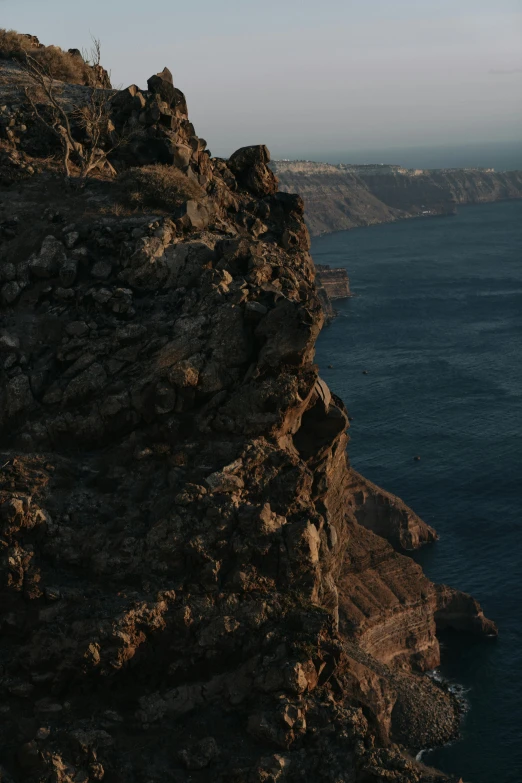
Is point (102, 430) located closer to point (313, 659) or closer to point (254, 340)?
point (254, 340)

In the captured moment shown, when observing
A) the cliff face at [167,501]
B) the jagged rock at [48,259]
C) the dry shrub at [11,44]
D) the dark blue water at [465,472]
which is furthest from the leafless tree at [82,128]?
the dark blue water at [465,472]

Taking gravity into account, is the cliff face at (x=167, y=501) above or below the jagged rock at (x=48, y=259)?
below

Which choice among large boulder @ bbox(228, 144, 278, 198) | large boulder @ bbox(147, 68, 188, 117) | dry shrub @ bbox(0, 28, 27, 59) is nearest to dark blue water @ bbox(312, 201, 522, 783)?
large boulder @ bbox(228, 144, 278, 198)

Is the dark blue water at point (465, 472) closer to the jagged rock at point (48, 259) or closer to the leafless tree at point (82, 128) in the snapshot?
the jagged rock at point (48, 259)

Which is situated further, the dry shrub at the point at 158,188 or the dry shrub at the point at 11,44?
the dry shrub at the point at 11,44

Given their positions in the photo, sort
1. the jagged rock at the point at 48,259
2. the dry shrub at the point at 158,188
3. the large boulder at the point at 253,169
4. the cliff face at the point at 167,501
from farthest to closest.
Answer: the large boulder at the point at 253,169, the dry shrub at the point at 158,188, the jagged rock at the point at 48,259, the cliff face at the point at 167,501

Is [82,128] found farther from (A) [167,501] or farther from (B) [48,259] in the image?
(A) [167,501]

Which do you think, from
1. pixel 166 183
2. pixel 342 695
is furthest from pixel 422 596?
pixel 166 183
